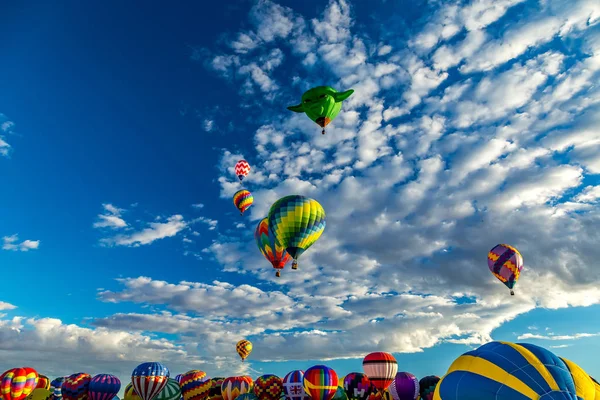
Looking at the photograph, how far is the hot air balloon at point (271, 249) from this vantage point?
32875 millimetres

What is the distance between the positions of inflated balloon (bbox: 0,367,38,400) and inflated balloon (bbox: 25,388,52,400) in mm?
2269

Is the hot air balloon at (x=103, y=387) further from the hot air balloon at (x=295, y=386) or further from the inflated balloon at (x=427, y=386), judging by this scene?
the inflated balloon at (x=427, y=386)

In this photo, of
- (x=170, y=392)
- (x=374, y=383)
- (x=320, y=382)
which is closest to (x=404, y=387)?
(x=374, y=383)

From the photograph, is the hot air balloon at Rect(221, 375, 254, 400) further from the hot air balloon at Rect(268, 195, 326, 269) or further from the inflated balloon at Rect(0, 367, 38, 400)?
the inflated balloon at Rect(0, 367, 38, 400)

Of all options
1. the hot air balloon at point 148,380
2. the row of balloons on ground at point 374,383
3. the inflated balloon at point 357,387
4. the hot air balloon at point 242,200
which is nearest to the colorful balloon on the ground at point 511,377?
the row of balloons on ground at point 374,383

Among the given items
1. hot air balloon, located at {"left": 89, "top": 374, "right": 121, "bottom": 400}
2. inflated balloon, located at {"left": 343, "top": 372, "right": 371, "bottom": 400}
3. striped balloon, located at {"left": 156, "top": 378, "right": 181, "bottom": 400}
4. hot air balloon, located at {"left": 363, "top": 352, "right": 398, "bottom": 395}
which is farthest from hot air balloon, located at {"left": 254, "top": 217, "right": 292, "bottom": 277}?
hot air balloon, located at {"left": 89, "top": 374, "right": 121, "bottom": 400}

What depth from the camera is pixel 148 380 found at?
33.3m

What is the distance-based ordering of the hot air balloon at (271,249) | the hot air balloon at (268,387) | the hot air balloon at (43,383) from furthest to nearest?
1. the hot air balloon at (43,383)
2. the hot air balloon at (268,387)
3. the hot air balloon at (271,249)

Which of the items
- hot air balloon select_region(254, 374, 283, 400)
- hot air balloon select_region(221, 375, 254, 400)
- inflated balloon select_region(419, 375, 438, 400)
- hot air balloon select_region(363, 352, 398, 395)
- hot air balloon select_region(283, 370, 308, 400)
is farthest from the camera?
hot air balloon select_region(221, 375, 254, 400)

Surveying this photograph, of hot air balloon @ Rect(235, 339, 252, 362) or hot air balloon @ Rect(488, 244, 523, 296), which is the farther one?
hot air balloon @ Rect(235, 339, 252, 362)

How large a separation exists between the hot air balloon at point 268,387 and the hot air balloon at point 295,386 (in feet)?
12.5

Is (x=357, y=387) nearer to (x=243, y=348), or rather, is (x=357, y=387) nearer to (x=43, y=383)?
(x=243, y=348)

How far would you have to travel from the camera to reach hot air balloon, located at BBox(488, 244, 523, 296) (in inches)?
1521

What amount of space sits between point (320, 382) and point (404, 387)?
8.13m
